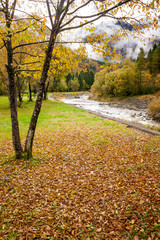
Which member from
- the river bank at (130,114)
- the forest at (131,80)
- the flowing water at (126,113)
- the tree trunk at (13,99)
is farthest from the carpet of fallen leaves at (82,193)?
the forest at (131,80)

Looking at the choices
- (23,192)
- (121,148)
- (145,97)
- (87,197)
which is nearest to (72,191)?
(87,197)

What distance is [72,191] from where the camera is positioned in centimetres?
525

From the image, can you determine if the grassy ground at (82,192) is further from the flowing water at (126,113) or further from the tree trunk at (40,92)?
the flowing water at (126,113)

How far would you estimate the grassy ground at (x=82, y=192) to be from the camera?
3826 millimetres

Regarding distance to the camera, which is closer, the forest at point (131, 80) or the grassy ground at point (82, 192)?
the grassy ground at point (82, 192)

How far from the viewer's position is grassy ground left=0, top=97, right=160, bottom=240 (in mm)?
3826

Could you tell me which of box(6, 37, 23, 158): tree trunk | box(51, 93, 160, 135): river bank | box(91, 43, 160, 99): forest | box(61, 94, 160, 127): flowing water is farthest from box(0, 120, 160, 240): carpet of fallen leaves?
box(91, 43, 160, 99): forest

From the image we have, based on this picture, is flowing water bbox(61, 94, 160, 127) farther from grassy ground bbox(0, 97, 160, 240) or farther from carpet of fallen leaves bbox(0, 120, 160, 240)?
carpet of fallen leaves bbox(0, 120, 160, 240)

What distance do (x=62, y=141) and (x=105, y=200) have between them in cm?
567

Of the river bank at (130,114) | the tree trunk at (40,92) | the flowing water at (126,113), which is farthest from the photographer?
the flowing water at (126,113)

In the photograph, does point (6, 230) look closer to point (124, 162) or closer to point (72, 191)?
point (72, 191)

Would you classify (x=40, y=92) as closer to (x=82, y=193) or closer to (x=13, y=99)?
(x=13, y=99)

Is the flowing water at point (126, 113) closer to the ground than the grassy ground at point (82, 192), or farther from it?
closer to the ground

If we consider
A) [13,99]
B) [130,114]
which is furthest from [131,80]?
[13,99]
